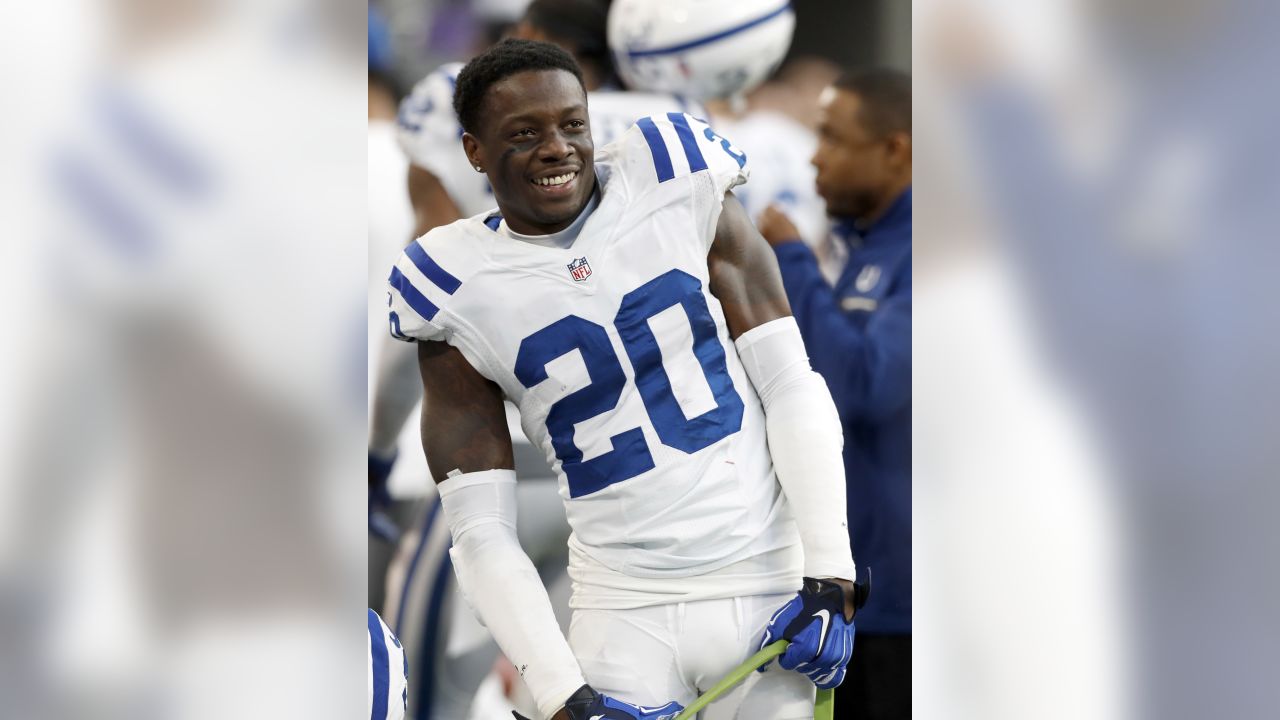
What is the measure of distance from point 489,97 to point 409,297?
0.20 m

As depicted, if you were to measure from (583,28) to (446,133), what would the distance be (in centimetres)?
34

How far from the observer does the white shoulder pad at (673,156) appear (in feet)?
4.04

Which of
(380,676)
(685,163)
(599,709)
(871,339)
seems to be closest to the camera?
(380,676)

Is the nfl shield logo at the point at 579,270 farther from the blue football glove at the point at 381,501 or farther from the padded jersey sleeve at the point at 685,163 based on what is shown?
the blue football glove at the point at 381,501

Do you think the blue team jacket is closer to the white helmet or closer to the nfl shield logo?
the white helmet

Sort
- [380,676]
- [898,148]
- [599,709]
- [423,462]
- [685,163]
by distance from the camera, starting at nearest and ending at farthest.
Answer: [380,676] → [599,709] → [685,163] → [898,148] → [423,462]

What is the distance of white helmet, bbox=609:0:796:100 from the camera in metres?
2.12

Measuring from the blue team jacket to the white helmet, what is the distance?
0.35 meters

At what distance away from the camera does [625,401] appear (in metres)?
1.21

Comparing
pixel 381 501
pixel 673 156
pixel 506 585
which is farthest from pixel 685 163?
pixel 381 501

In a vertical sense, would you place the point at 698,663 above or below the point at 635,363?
below
